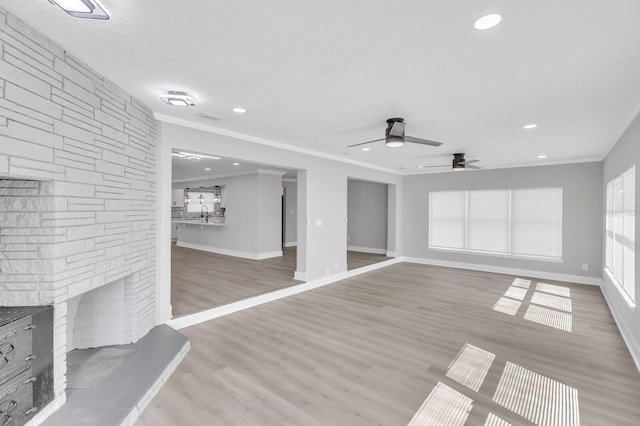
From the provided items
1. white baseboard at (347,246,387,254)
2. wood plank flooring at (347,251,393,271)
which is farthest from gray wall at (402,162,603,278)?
white baseboard at (347,246,387,254)

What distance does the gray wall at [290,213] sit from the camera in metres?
10.2

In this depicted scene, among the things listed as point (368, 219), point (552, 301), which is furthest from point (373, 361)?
point (368, 219)

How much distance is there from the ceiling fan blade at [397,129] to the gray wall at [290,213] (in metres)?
7.06

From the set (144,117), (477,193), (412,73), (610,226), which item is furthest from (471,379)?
(477,193)

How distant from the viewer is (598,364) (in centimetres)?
288

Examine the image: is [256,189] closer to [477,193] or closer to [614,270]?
[477,193]

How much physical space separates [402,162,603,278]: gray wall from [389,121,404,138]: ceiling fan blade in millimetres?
4889

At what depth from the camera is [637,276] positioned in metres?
2.93

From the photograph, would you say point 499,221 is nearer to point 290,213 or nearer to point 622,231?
point 622,231

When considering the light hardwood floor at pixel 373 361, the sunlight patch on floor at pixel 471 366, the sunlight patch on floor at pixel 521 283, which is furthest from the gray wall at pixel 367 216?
the sunlight patch on floor at pixel 471 366

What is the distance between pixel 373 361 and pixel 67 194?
2986 millimetres

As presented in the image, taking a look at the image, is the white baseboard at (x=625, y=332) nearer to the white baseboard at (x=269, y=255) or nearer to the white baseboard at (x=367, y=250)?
the white baseboard at (x=367, y=250)

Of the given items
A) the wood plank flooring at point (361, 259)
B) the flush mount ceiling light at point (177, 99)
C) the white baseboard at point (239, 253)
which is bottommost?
the wood plank flooring at point (361, 259)

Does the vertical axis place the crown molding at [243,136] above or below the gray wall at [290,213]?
above
